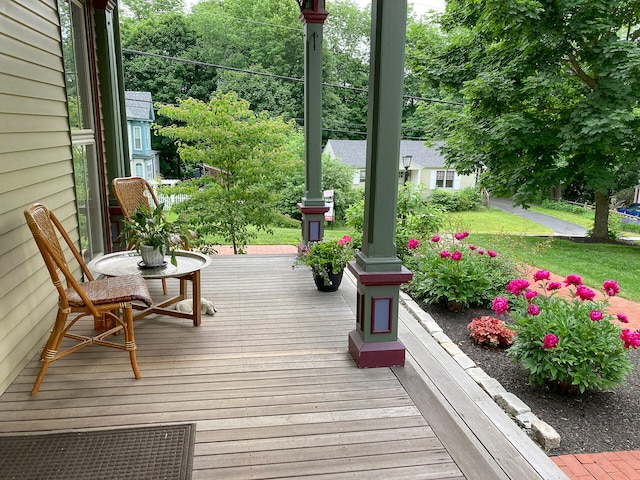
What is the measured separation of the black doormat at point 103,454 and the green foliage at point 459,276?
9.55ft

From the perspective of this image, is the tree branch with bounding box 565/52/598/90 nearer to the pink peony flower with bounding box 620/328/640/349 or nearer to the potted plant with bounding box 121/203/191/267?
the pink peony flower with bounding box 620/328/640/349

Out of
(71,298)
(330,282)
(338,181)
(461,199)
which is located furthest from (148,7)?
(71,298)

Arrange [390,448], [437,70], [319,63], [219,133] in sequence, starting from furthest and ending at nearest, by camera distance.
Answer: [437,70], [219,133], [319,63], [390,448]

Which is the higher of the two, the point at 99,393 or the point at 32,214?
the point at 32,214

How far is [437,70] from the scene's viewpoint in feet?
39.5

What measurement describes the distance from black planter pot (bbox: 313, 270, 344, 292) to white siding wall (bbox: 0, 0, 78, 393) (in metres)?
2.03

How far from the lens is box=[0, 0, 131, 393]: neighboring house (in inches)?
102

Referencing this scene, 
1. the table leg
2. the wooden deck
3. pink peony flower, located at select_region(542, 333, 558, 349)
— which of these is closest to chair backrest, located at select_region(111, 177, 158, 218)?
the table leg

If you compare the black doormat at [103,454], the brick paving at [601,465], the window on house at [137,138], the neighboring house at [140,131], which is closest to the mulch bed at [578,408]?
the brick paving at [601,465]

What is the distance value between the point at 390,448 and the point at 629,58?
35.1ft

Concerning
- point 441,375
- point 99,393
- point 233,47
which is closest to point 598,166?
point 441,375

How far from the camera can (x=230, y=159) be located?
23.6 feet

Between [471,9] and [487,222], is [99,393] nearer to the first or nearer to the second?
[471,9]

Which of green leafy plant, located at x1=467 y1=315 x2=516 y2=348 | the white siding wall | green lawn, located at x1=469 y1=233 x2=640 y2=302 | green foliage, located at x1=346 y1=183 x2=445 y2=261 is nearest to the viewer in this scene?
the white siding wall
